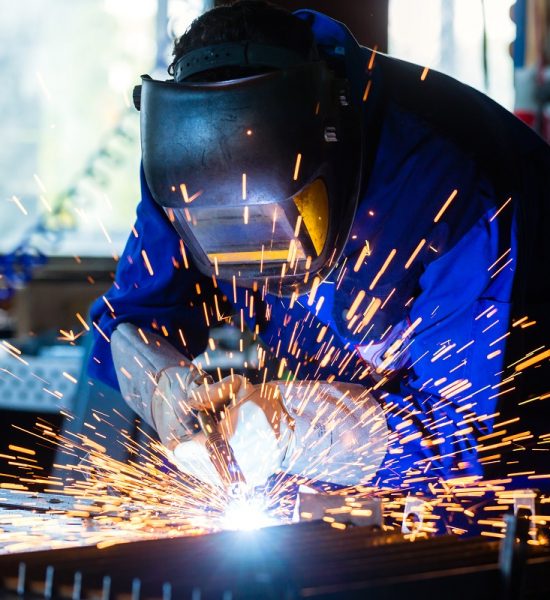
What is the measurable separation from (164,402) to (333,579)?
1047mm

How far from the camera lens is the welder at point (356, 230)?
1.48 m

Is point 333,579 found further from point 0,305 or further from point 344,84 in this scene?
point 0,305

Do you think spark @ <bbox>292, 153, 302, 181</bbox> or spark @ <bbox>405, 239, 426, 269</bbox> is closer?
spark @ <bbox>292, 153, 302, 181</bbox>

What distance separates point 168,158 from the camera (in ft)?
4.94

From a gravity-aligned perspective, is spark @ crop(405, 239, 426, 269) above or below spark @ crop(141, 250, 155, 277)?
below

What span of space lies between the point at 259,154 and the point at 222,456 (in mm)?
654

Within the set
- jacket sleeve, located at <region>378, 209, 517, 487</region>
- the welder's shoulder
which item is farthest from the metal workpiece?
the welder's shoulder

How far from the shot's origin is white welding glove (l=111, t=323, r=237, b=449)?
1790 millimetres

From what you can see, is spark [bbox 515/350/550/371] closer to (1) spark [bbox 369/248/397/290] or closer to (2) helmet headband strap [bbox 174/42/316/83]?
(1) spark [bbox 369/248/397/290]

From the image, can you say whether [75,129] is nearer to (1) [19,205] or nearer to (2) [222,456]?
(1) [19,205]

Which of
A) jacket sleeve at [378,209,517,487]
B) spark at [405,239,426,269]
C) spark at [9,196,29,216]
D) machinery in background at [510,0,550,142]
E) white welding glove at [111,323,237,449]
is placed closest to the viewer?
jacket sleeve at [378,209,517,487]

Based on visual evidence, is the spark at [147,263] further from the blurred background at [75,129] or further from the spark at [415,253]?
the blurred background at [75,129]

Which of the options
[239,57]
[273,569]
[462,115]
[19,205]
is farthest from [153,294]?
[19,205]

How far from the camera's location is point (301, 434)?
1.70 meters
